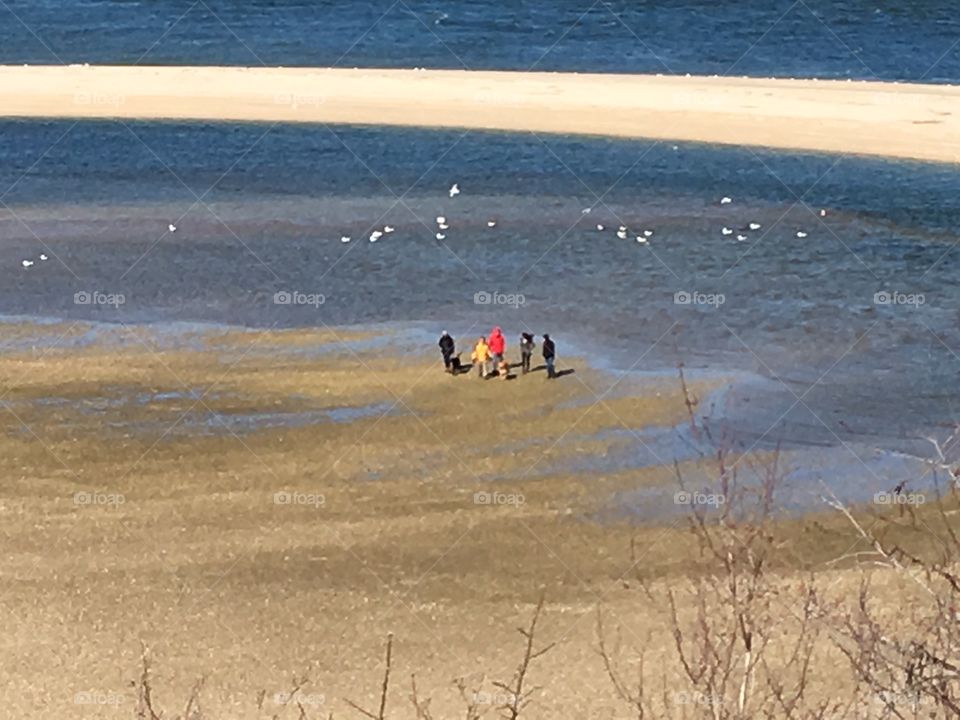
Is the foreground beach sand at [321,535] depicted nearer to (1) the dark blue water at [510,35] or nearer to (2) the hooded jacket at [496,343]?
(2) the hooded jacket at [496,343]

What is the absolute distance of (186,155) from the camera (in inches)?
1592

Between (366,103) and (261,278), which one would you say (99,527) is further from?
(366,103)

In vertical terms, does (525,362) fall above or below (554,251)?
below

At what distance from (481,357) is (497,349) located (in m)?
0.24

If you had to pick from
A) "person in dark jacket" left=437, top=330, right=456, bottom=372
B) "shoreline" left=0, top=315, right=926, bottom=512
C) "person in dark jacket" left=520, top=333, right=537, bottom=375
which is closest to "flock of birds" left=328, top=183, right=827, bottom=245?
"shoreline" left=0, top=315, right=926, bottom=512

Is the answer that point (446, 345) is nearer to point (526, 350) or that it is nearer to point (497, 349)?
point (497, 349)

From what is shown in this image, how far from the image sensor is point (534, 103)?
4472 cm

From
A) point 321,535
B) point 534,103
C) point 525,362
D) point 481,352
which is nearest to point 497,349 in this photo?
point 481,352

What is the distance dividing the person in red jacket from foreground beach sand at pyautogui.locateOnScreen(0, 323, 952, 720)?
0.88ft

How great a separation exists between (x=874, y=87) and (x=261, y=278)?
74.0ft

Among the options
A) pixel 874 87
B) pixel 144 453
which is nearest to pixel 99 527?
pixel 144 453

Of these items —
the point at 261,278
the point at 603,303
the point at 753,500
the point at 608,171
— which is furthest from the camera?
the point at 608,171

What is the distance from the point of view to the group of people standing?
22703 mm

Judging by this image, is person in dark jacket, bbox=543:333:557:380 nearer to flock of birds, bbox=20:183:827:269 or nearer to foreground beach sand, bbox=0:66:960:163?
flock of birds, bbox=20:183:827:269
